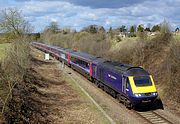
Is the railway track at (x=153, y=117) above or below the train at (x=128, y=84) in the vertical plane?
below

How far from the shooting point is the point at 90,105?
73.4 ft

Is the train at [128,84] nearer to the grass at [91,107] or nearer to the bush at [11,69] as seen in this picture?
the grass at [91,107]

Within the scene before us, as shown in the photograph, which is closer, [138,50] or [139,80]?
[139,80]

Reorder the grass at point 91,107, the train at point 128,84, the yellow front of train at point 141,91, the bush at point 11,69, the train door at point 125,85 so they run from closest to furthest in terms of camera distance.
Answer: the bush at point 11,69
the grass at point 91,107
the yellow front of train at point 141,91
the train at point 128,84
the train door at point 125,85

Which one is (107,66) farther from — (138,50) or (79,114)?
(138,50)

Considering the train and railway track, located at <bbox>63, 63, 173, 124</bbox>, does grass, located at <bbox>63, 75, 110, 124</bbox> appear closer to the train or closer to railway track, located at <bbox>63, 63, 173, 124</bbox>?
the train

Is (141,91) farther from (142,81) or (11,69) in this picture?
(11,69)

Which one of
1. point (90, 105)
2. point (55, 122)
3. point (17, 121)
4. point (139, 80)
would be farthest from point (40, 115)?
point (139, 80)

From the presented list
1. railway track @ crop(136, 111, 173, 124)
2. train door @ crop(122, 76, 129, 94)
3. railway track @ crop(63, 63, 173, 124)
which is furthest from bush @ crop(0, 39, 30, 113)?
railway track @ crop(136, 111, 173, 124)

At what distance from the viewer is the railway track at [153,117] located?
1874cm

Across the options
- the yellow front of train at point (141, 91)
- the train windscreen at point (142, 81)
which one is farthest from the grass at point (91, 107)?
the train windscreen at point (142, 81)

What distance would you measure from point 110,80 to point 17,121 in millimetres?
12122

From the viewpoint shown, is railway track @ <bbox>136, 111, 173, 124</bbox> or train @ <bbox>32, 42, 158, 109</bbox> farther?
train @ <bbox>32, 42, 158, 109</bbox>

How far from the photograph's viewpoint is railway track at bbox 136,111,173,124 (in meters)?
18.7
